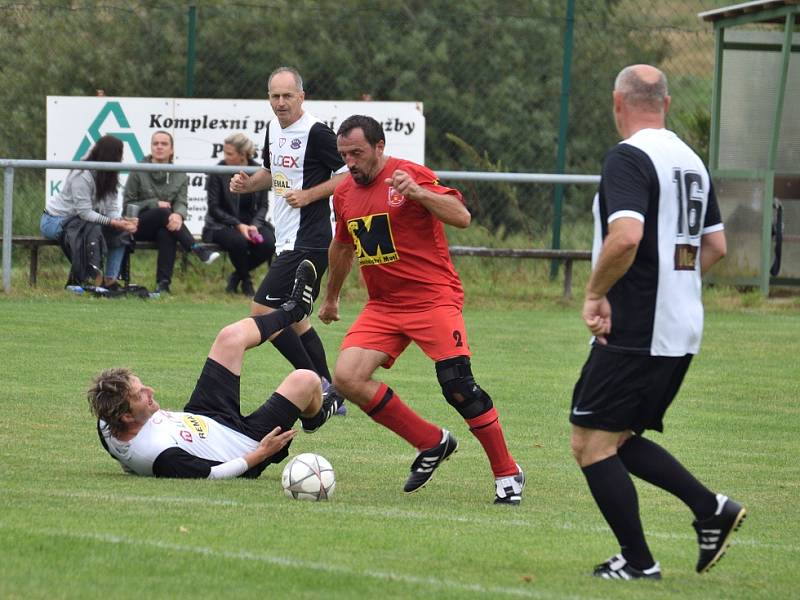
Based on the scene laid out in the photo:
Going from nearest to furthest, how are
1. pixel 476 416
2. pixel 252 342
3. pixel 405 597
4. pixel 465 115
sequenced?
pixel 405 597 < pixel 476 416 < pixel 252 342 < pixel 465 115

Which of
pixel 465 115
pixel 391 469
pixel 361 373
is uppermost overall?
pixel 465 115

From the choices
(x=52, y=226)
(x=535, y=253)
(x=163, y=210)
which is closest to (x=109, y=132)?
(x=163, y=210)

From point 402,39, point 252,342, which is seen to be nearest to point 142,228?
point 402,39

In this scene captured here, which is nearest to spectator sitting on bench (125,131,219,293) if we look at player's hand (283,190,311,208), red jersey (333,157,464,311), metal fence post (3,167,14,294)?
metal fence post (3,167,14,294)

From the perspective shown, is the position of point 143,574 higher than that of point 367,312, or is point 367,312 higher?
point 367,312

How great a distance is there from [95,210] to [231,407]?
28.3 feet

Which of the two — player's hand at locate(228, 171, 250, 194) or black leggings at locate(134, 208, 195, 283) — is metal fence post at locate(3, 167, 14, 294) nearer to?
black leggings at locate(134, 208, 195, 283)

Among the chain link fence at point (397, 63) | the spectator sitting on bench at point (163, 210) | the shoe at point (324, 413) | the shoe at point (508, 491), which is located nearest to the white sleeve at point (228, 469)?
the shoe at point (324, 413)

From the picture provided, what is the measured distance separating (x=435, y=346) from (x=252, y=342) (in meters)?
1.07

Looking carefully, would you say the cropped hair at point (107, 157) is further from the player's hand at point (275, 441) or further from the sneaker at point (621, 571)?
the sneaker at point (621, 571)

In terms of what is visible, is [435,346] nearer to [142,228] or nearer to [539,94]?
[142,228]

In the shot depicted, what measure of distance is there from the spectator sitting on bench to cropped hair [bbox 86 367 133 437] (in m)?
9.03

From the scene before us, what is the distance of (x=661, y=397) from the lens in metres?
5.68

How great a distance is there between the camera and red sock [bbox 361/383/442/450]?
767 cm
